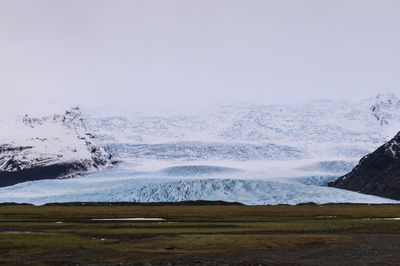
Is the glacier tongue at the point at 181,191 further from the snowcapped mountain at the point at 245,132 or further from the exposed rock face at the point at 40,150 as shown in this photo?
the exposed rock face at the point at 40,150

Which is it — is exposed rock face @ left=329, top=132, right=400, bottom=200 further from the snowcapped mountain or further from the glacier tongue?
the glacier tongue

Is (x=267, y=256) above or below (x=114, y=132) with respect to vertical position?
below

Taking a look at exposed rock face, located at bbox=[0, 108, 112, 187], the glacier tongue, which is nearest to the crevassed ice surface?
the glacier tongue

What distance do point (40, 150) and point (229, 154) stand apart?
3100 inches

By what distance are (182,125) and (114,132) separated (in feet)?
53.8

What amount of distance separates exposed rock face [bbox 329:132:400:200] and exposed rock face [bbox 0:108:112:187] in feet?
244

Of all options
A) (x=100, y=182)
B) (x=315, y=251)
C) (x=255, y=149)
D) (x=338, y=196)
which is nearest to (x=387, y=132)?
(x=255, y=149)

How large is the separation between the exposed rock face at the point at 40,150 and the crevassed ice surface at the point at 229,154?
3214 cm

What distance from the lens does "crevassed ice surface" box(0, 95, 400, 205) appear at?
371 feet

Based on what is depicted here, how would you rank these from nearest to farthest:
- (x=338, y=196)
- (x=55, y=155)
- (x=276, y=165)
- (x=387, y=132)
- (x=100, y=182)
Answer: (x=338, y=196) < (x=100, y=182) < (x=276, y=165) < (x=387, y=132) < (x=55, y=155)

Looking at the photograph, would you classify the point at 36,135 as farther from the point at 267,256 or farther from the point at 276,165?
the point at 267,256

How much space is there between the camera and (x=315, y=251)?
37.4 m

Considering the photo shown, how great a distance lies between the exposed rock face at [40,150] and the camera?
185m

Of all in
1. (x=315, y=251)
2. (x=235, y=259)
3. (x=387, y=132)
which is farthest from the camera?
(x=387, y=132)
